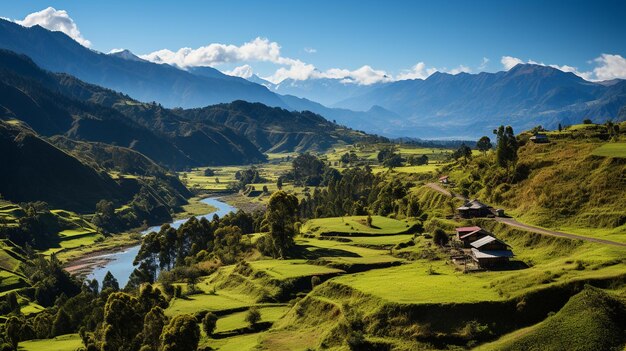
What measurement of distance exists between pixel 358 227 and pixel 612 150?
1816 inches

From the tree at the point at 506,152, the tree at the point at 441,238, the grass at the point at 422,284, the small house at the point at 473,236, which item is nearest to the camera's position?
the grass at the point at 422,284

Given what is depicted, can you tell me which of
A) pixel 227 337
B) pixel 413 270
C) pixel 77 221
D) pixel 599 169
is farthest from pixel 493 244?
pixel 77 221

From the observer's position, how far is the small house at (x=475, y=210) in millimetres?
90188

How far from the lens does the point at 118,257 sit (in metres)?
159

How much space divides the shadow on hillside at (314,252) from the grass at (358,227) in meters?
10.4

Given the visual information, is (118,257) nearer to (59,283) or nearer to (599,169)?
(59,283)

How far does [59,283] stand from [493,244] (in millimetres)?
91614

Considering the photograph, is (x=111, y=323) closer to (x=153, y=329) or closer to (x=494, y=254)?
(x=153, y=329)

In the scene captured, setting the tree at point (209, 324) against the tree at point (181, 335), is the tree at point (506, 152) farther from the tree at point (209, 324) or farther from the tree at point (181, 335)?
the tree at point (181, 335)

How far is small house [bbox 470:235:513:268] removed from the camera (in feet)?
216

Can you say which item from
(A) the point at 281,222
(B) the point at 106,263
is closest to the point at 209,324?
(A) the point at 281,222

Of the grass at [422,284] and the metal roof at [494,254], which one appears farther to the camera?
the metal roof at [494,254]

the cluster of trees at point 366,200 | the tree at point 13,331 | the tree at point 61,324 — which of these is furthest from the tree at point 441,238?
the tree at point 61,324

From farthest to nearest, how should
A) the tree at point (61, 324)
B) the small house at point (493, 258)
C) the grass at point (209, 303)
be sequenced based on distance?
the tree at point (61, 324) → the grass at point (209, 303) → the small house at point (493, 258)
